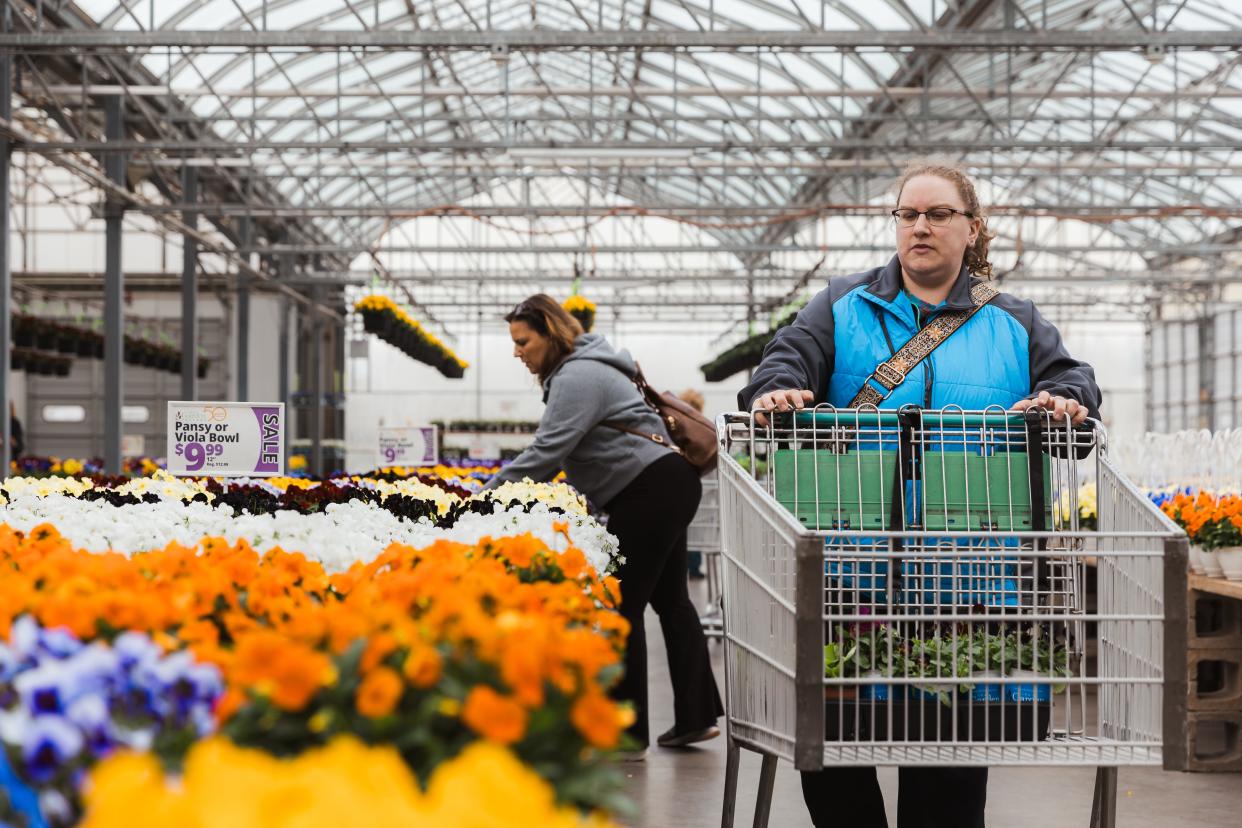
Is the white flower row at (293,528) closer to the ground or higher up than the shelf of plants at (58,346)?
closer to the ground

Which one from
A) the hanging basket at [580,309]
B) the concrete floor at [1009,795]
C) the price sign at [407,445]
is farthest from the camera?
the hanging basket at [580,309]

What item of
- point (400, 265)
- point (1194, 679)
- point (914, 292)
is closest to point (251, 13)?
point (1194, 679)

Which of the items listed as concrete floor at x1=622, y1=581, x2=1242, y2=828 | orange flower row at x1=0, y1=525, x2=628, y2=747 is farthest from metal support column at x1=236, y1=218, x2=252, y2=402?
orange flower row at x1=0, y1=525, x2=628, y2=747

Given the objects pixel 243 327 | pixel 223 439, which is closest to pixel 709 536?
pixel 223 439

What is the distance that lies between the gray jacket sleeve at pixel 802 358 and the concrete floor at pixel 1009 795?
1.65 m

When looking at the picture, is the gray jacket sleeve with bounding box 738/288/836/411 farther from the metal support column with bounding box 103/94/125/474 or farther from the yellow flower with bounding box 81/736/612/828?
the metal support column with bounding box 103/94/125/474

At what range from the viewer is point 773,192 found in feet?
79.8

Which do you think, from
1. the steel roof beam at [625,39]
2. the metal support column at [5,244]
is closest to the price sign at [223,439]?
the steel roof beam at [625,39]

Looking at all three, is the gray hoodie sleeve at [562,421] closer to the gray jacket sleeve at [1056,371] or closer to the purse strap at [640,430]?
the purse strap at [640,430]

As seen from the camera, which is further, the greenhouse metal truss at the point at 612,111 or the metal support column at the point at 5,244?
the metal support column at the point at 5,244

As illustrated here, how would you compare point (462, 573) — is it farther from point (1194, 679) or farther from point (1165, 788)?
point (1194, 679)

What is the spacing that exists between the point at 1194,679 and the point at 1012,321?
292 centimetres

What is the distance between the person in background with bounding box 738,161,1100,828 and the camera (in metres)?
2.80

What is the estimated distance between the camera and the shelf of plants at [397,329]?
10.9m
